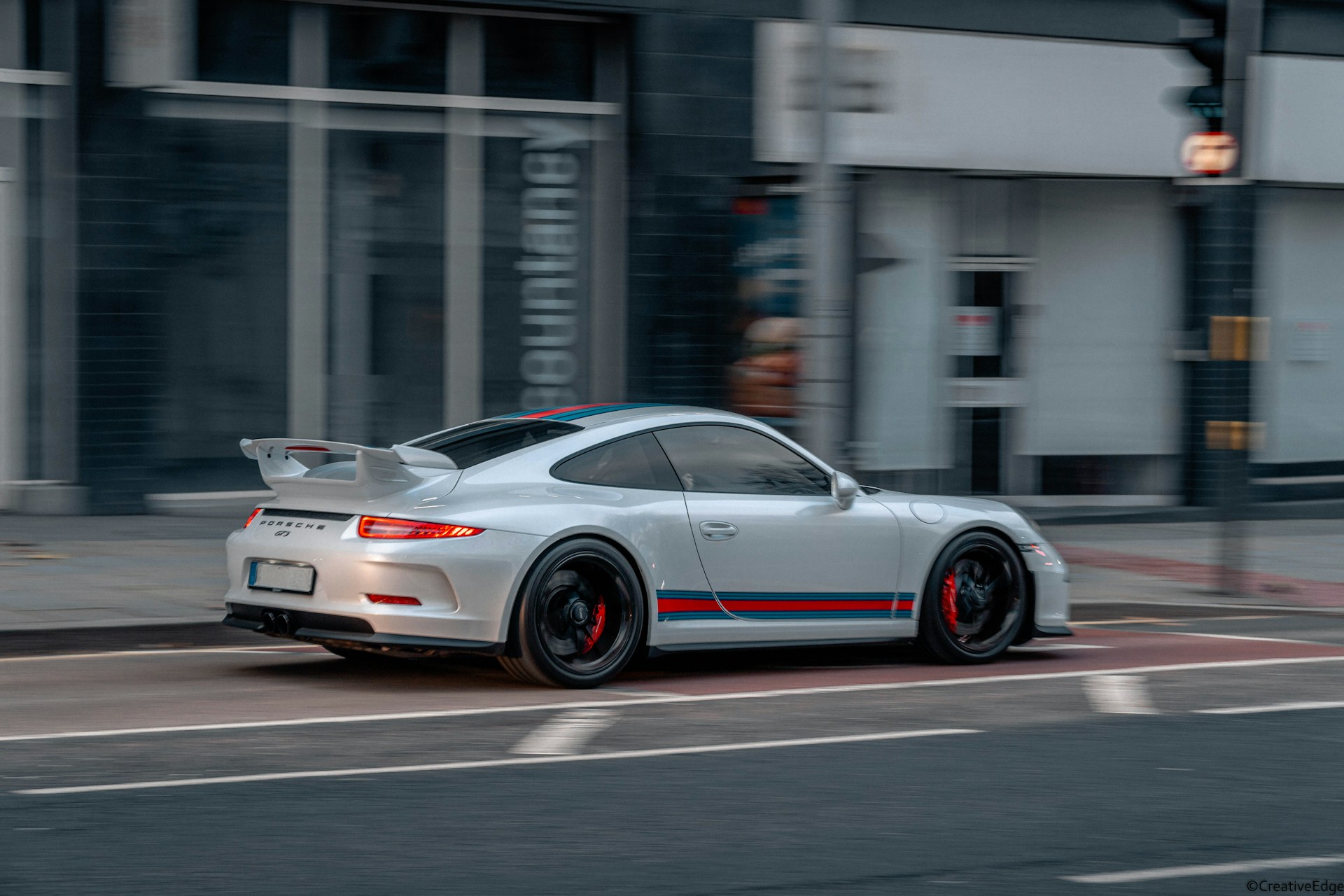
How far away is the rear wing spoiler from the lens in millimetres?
7551

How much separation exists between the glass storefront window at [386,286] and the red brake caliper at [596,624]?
7.74 meters

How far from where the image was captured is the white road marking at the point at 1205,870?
498 cm

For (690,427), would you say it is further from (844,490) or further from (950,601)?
(950,601)

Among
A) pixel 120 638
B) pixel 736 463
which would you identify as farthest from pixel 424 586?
pixel 120 638

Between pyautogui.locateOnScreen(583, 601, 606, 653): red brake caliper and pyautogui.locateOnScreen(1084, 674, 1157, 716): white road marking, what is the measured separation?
214 cm

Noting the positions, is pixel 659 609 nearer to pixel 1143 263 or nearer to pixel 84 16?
pixel 84 16

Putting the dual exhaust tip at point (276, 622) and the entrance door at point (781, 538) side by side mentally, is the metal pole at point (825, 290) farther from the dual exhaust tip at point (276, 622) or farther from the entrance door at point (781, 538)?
the dual exhaust tip at point (276, 622)

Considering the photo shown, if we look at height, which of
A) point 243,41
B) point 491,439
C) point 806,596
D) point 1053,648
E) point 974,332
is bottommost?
point 1053,648

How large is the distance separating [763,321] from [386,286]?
11.3 feet

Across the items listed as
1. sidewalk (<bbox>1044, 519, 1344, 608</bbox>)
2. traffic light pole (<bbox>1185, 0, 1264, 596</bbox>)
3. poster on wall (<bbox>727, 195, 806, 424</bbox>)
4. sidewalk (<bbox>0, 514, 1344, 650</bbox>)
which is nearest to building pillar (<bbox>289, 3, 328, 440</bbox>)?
sidewalk (<bbox>0, 514, 1344, 650</bbox>)

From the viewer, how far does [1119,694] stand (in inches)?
322

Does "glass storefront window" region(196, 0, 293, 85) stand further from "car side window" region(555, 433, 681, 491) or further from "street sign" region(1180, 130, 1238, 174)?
"car side window" region(555, 433, 681, 491)

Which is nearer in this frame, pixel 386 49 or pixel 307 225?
pixel 307 225

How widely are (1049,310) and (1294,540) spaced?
3.25 meters
